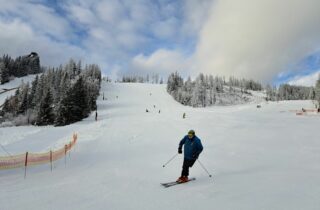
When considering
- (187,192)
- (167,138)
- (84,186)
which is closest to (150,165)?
(84,186)

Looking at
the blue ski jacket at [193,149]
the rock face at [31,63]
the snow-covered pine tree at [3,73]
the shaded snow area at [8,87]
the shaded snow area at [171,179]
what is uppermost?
the rock face at [31,63]

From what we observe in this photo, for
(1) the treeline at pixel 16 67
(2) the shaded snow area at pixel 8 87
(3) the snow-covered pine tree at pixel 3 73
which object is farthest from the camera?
(1) the treeline at pixel 16 67

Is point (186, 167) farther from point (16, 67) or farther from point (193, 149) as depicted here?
point (16, 67)

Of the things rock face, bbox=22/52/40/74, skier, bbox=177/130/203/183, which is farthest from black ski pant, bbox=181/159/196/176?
rock face, bbox=22/52/40/74

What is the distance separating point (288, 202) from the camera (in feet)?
22.4

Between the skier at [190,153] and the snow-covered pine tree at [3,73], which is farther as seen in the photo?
the snow-covered pine tree at [3,73]

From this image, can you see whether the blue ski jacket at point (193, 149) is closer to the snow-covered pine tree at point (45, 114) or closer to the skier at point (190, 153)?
the skier at point (190, 153)

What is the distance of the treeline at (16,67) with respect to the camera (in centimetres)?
14462

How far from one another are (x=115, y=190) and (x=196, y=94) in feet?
438

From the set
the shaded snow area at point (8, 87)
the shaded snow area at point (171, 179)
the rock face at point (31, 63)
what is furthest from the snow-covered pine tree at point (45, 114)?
the rock face at point (31, 63)

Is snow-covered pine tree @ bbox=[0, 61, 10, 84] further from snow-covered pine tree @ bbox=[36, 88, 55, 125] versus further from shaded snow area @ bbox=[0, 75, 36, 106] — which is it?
snow-covered pine tree @ bbox=[36, 88, 55, 125]

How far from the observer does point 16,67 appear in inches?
6412

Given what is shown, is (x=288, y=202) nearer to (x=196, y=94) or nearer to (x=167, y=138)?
(x=167, y=138)

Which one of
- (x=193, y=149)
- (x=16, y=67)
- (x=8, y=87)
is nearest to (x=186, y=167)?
(x=193, y=149)
